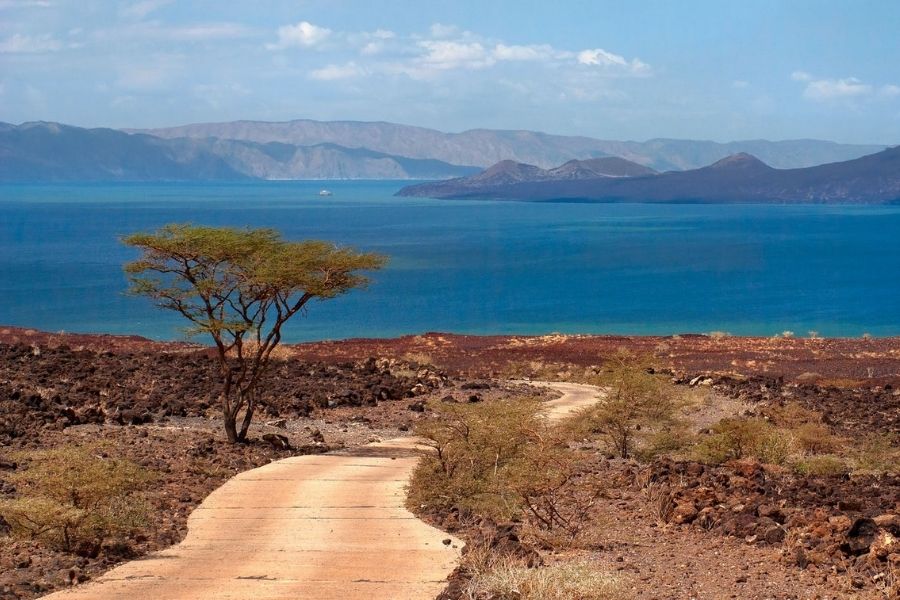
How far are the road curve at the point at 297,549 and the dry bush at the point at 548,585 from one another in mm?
983

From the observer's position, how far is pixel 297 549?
11.9 metres

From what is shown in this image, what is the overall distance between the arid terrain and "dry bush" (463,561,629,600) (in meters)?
0.60

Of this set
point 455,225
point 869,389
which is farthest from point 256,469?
point 455,225

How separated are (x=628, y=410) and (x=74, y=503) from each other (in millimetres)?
10543

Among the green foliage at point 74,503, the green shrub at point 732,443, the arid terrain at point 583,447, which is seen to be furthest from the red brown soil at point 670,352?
the green foliage at point 74,503

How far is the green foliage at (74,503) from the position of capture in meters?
11.3

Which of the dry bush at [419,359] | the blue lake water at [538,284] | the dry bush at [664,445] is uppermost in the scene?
the dry bush at [664,445]

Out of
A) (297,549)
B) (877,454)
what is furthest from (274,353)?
(297,549)

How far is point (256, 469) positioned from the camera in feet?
56.1

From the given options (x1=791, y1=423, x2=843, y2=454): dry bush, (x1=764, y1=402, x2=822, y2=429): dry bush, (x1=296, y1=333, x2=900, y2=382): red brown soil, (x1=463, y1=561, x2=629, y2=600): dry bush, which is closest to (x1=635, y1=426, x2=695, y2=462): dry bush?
(x1=791, y1=423, x2=843, y2=454): dry bush

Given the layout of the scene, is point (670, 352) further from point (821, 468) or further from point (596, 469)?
point (821, 468)

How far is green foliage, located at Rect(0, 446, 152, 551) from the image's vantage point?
11305 millimetres

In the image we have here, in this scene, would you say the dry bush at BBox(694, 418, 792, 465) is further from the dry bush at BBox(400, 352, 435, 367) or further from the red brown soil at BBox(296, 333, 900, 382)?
the dry bush at BBox(400, 352, 435, 367)

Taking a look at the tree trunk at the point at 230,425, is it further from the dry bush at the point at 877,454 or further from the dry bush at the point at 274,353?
the dry bush at the point at 274,353
